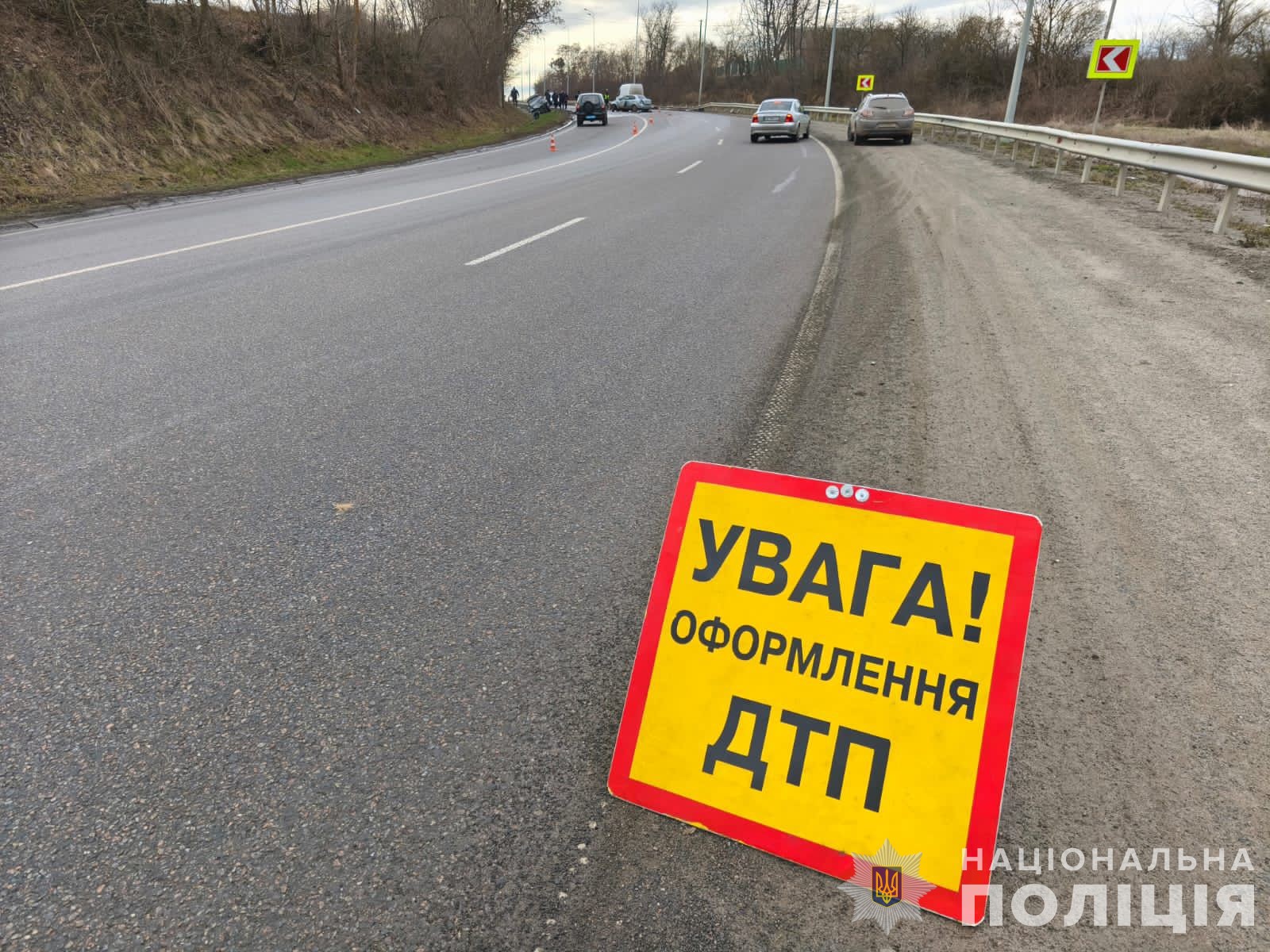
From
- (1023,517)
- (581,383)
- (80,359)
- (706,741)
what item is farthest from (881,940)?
(80,359)

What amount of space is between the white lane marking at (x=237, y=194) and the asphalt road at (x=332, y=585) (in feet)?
12.7

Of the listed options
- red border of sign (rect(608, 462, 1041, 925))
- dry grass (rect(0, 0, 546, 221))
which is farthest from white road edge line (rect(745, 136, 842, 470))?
dry grass (rect(0, 0, 546, 221))

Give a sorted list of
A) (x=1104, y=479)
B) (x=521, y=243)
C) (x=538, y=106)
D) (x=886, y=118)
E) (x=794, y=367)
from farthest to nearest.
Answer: (x=538, y=106)
(x=886, y=118)
(x=521, y=243)
(x=794, y=367)
(x=1104, y=479)

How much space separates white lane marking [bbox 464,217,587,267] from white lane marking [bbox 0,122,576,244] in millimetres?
4215

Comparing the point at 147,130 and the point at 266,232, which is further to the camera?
the point at 147,130

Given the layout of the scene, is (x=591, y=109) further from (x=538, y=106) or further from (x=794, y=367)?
(x=794, y=367)

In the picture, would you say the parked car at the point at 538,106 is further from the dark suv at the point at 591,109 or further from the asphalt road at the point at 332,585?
the asphalt road at the point at 332,585

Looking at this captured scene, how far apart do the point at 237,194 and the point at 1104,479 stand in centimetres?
1563

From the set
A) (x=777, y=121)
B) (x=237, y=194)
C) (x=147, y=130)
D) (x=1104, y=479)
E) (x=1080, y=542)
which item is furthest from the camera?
(x=777, y=121)

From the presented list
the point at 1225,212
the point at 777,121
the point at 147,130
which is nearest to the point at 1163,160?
the point at 1225,212

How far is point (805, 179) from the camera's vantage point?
15.9 metres

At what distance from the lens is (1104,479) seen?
11.7 feet

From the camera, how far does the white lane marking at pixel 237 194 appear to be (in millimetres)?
10992

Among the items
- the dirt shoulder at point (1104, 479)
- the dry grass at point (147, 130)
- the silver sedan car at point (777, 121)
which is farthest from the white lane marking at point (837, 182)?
the dry grass at point (147, 130)
